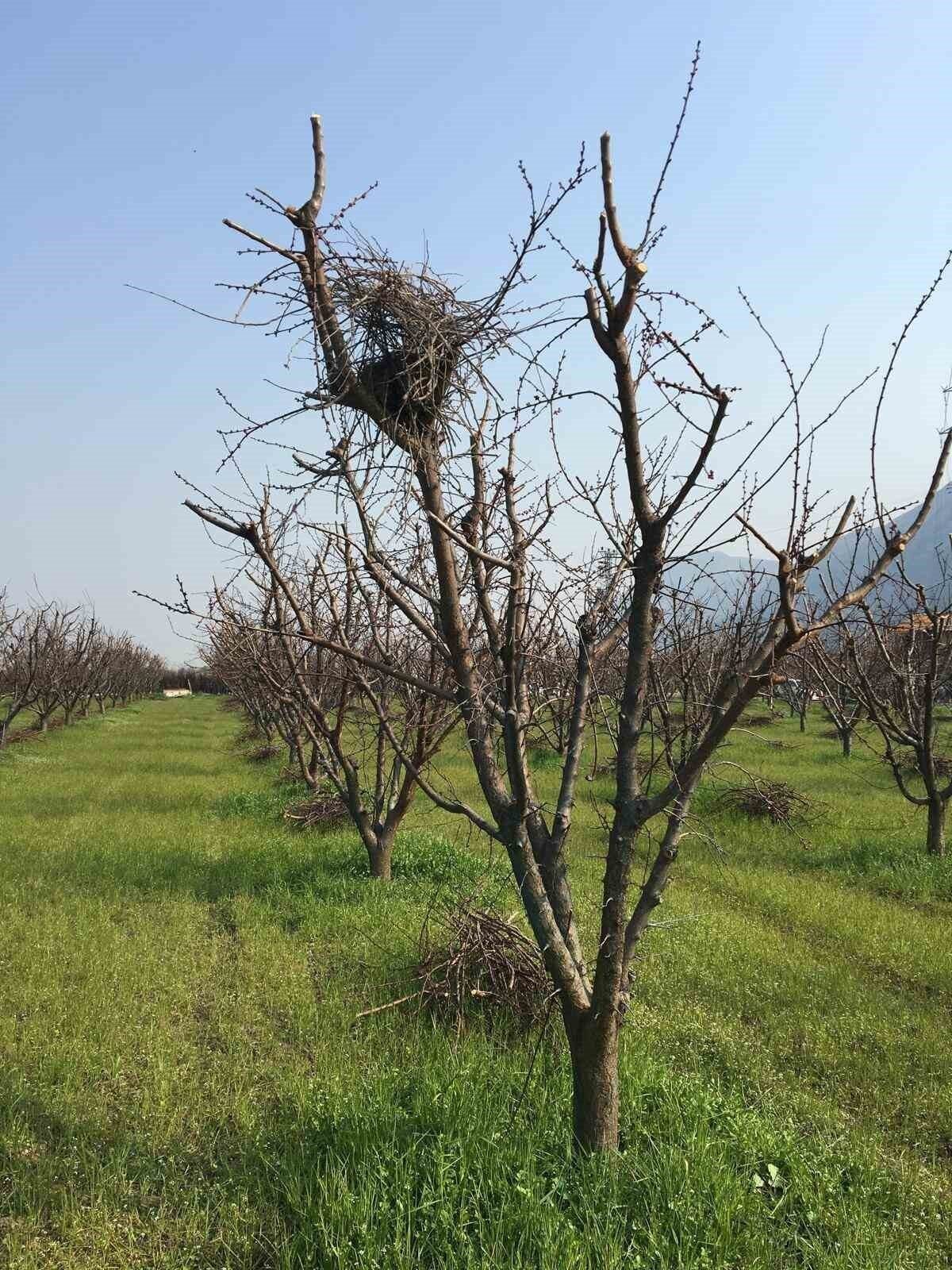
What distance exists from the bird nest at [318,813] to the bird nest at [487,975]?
18.8 feet

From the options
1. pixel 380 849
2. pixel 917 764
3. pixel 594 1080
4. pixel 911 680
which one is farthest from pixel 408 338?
pixel 917 764

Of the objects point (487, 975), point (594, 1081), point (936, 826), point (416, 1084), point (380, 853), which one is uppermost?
point (936, 826)

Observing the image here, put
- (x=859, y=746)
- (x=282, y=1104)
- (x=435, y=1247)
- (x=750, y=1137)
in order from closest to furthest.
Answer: (x=435, y=1247) → (x=750, y=1137) → (x=282, y=1104) → (x=859, y=746)

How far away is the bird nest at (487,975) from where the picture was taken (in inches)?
189

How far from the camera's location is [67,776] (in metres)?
16.2

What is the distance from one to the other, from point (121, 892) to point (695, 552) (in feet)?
22.4

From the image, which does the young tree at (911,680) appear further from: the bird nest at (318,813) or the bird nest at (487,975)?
the bird nest at (318,813)

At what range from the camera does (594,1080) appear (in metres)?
3.05

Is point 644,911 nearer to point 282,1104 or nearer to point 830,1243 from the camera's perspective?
point 830,1243

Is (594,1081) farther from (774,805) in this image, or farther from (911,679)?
(774,805)

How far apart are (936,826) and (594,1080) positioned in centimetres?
800

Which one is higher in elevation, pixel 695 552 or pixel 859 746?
pixel 695 552

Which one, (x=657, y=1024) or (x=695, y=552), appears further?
(x=657, y=1024)

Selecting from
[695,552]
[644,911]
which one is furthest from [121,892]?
[695,552]
